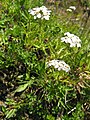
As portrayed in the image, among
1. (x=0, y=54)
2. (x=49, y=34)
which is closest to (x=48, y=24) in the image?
(x=49, y=34)

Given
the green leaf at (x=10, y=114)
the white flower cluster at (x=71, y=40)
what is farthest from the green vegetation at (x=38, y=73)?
the white flower cluster at (x=71, y=40)

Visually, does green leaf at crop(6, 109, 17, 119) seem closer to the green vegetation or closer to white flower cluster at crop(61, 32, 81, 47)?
the green vegetation

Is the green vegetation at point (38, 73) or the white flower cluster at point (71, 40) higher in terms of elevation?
the white flower cluster at point (71, 40)

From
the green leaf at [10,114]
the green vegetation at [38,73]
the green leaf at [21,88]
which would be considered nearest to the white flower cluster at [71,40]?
the green vegetation at [38,73]

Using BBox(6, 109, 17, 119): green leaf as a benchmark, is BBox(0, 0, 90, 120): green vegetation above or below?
above

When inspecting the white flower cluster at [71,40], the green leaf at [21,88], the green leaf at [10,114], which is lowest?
the green leaf at [10,114]

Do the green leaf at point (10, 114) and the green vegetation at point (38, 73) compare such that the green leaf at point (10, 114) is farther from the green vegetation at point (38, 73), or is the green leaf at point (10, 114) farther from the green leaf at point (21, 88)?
the green leaf at point (21, 88)

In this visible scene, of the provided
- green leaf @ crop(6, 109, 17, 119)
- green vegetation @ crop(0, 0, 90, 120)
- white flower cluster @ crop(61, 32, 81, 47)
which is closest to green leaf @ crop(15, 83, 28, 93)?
green vegetation @ crop(0, 0, 90, 120)

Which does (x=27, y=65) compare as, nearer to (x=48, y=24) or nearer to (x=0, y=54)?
(x=0, y=54)

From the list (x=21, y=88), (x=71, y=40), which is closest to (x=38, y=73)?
(x=21, y=88)
